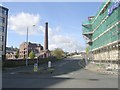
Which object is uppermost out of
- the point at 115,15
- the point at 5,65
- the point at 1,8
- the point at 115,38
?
the point at 1,8

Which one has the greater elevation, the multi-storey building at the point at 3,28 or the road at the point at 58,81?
the multi-storey building at the point at 3,28

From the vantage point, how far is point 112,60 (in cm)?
4728

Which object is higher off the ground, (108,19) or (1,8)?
(1,8)

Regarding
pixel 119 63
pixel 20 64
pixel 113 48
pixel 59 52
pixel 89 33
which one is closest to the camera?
pixel 119 63

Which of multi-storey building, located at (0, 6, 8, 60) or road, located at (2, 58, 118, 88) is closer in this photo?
road, located at (2, 58, 118, 88)

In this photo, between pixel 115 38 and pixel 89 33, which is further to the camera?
pixel 89 33

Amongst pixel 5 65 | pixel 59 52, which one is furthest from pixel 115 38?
pixel 59 52

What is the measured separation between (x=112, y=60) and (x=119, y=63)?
544 cm

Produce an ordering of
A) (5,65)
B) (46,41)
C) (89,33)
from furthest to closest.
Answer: (46,41), (89,33), (5,65)

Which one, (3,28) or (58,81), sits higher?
(3,28)

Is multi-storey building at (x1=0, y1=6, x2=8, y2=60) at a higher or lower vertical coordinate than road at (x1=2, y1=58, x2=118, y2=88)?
higher

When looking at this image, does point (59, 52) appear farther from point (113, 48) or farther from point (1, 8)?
point (113, 48)

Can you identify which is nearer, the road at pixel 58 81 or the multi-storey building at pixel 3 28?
the road at pixel 58 81

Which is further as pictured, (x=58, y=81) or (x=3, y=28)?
(x=3, y=28)
